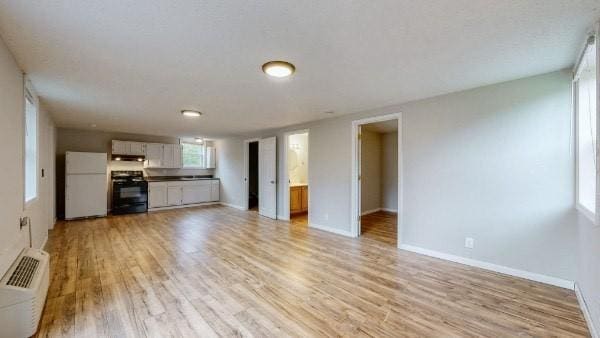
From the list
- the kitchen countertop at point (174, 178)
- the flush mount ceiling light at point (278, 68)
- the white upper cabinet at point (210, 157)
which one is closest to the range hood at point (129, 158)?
the kitchen countertop at point (174, 178)

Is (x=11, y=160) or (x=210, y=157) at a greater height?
(x=210, y=157)

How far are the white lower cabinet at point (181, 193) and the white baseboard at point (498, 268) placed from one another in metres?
6.37

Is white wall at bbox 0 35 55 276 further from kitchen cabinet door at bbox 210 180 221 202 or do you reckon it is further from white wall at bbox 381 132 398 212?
white wall at bbox 381 132 398 212

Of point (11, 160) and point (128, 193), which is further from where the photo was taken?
point (128, 193)

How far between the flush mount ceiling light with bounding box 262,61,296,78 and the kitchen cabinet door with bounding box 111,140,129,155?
6162 mm

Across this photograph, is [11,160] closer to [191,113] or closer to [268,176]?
[191,113]

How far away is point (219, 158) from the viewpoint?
27.4 ft

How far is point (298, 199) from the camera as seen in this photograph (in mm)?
6621

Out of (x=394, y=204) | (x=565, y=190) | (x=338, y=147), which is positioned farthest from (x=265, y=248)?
(x=394, y=204)

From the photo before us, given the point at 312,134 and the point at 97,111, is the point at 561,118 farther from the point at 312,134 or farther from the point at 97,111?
the point at 97,111

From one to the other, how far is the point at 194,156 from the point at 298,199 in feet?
13.7

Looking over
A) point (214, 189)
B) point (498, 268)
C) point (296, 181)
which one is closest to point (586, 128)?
point (498, 268)

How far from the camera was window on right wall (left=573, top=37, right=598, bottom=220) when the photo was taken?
1938mm

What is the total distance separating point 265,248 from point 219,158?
535 cm
